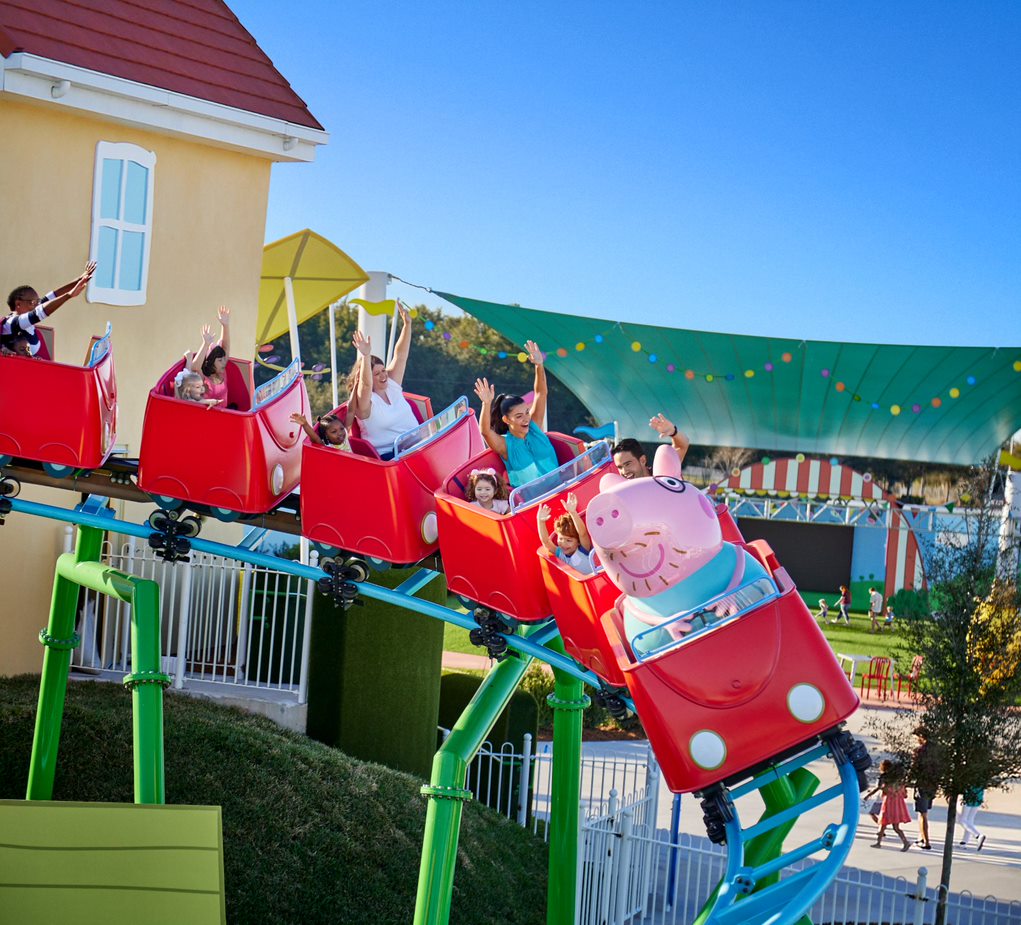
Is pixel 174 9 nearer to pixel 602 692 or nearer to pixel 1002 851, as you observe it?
pixel 602 692

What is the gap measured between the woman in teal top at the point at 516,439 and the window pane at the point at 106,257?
5.18 meters

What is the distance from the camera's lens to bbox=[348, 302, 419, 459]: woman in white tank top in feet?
19.9

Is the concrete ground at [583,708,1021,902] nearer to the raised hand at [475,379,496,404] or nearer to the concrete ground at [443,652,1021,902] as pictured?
the concrete ground at [443,652,1021,902]

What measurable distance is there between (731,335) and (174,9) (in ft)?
32.0

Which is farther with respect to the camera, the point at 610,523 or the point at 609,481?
the point at 609,481

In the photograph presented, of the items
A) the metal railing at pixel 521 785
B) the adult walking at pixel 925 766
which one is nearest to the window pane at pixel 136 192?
the metal railing at pixel 521 785

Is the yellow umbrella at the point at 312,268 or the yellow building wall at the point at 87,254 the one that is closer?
the yellow building wall at the point at 87,254

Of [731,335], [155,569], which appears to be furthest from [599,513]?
[731,335]

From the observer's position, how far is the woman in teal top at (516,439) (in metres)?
5.46

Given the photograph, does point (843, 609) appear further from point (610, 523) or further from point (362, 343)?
point (610, 523)

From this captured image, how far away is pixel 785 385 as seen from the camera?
1956 centimetres

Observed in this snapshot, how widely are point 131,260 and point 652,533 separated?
6875 mm

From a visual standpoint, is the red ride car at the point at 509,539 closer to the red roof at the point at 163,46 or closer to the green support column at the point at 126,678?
the green support column at the point at 126,678

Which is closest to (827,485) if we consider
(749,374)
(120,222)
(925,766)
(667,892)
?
(749,374)
